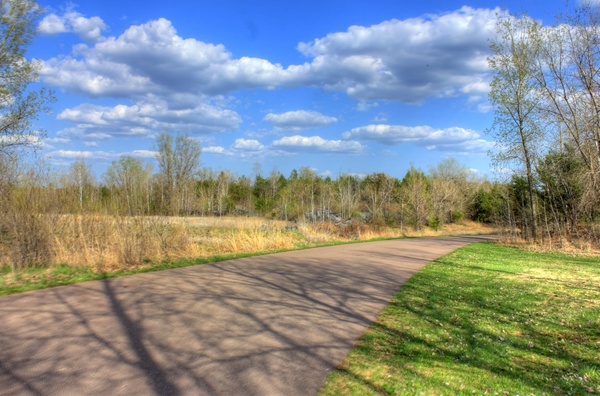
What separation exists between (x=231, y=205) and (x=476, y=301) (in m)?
46.9

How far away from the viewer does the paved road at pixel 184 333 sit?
3969 mm

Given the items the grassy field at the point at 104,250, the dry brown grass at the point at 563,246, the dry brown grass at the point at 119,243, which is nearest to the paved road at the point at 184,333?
the grassy field at the point at 104,250

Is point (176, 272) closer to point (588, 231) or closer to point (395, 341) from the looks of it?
point (395, 341)

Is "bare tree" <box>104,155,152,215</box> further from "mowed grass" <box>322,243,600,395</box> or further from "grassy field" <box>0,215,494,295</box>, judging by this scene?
"mowed grass" <box>322,243,600,395</box>

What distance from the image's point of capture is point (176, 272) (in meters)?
10.2

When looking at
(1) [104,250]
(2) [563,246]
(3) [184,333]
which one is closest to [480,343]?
(3) [184,333]

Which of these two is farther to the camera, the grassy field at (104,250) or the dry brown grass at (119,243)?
the dry brown grass at (119,243)

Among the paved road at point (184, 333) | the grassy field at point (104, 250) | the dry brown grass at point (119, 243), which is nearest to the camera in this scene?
the paved road at point (184, 333)

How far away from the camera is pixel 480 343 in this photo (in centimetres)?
533

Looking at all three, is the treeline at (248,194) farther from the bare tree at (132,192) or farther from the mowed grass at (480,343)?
the mowed grass at (480,343)

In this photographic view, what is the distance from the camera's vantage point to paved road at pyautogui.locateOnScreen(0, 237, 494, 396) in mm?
3969

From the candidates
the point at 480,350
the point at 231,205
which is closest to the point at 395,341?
the point at 480,350

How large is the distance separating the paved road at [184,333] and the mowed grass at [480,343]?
0.45m

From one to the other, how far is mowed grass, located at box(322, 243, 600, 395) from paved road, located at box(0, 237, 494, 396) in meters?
0.45
